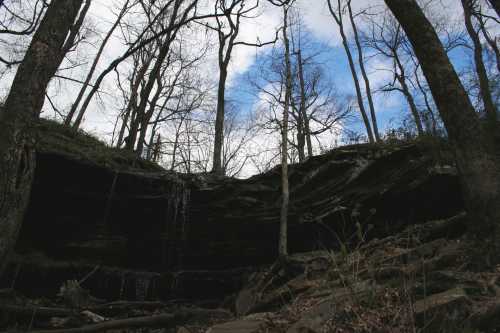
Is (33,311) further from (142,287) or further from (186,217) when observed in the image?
(186,217)

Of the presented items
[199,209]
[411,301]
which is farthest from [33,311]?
[411,301]

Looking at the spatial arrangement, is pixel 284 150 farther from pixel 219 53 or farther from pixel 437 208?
pixel 219 53

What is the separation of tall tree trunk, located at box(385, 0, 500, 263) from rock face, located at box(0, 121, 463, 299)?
4.27 m

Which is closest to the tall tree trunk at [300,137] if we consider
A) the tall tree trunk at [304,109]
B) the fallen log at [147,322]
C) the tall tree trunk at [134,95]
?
the tall tree trunk at [304,109]

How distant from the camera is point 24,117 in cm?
399

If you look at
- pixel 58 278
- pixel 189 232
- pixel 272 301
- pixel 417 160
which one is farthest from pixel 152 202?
pixel 417 160

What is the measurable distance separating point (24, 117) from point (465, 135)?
5.22 meters

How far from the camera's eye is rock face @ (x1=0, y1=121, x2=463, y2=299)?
29.5ft

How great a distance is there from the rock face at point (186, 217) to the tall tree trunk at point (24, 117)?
518 cm

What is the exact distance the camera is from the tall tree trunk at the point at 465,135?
3.94 m

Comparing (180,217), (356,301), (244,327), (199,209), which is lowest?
(244,327)

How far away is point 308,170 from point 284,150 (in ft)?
A: 3.43

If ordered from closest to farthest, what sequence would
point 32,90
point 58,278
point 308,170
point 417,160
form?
1. point 32,90
2. point 417,160
3. point 58,278
4. point 308,170

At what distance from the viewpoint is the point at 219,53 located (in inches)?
686
